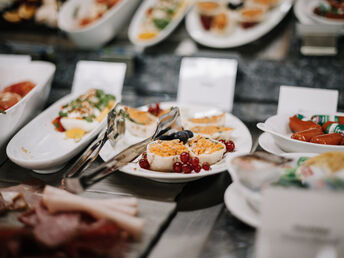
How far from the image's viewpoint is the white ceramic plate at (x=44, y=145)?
116cm

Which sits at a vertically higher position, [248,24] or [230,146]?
[248,24]

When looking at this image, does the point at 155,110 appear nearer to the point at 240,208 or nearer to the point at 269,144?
the point at 269,144

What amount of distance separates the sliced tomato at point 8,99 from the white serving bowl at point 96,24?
0.39m

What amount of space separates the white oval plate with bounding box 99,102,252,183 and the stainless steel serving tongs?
3 centimetres

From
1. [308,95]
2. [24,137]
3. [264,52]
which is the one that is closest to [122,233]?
[24,137]

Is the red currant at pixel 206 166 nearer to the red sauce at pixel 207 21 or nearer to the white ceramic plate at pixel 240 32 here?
the white ceramic plate at pixel 240 32

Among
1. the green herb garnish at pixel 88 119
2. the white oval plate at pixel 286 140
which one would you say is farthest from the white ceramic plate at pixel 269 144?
the green herb garnish at pixel 88 119

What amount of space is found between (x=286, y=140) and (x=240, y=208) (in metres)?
0.31

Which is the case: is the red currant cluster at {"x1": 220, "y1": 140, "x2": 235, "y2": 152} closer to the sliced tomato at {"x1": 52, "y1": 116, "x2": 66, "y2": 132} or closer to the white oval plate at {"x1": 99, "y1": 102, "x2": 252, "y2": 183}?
the white oval plate at {"x1": 99, "y1": 102, "x2": 252, "y2": 183}

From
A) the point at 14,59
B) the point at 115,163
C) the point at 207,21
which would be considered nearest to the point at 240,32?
the point at 207,21

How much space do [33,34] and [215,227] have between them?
1.39 meters

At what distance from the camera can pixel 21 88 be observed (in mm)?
1496

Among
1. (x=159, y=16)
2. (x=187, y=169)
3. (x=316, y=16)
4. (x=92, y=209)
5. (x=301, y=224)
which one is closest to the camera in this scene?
(x=301, y=224)

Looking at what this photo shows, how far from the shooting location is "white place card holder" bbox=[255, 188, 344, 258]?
28.2 inches
